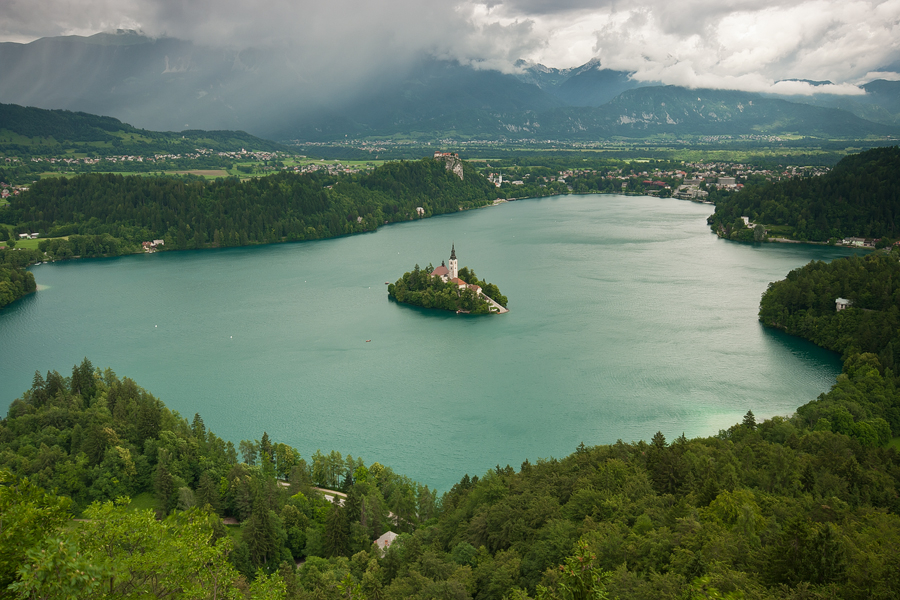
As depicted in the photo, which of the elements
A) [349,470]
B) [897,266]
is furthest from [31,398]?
[897,266]

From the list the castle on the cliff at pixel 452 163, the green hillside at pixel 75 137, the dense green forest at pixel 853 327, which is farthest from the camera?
the green hillside at pixel 75 137

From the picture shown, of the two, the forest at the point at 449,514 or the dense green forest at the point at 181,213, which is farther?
the dense green forest at the point at 181,213

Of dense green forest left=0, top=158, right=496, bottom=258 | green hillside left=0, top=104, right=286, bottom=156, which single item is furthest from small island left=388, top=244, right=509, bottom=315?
green hillside left=0, top=104, right=286, bottom=156

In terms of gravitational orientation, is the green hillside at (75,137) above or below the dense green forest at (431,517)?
above

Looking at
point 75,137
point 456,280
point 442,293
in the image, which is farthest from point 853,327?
point 75,137

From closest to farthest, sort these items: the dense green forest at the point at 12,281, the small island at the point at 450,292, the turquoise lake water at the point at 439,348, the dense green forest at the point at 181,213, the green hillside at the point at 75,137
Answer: the turquoise lake water at the point at 439,348, the small island at the point at 450,292, the dense green forest at the point at 12,281, the dense green forest at the point at 181,213, the green hillside at the point at 75,137

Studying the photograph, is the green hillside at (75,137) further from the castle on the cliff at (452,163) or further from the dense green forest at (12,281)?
the dense green forest at (12,281)

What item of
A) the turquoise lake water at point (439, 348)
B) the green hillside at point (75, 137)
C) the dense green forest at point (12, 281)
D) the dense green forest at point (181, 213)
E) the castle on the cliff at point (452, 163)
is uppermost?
the green hillside at point (75, 137)

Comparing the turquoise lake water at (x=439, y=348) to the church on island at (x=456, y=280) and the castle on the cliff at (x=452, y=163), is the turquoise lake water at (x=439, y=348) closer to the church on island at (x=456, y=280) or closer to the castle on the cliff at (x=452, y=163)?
the church on island at (x=456, y=280)

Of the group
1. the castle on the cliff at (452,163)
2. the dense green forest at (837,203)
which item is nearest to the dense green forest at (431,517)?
the dense green forest at (837,203)
